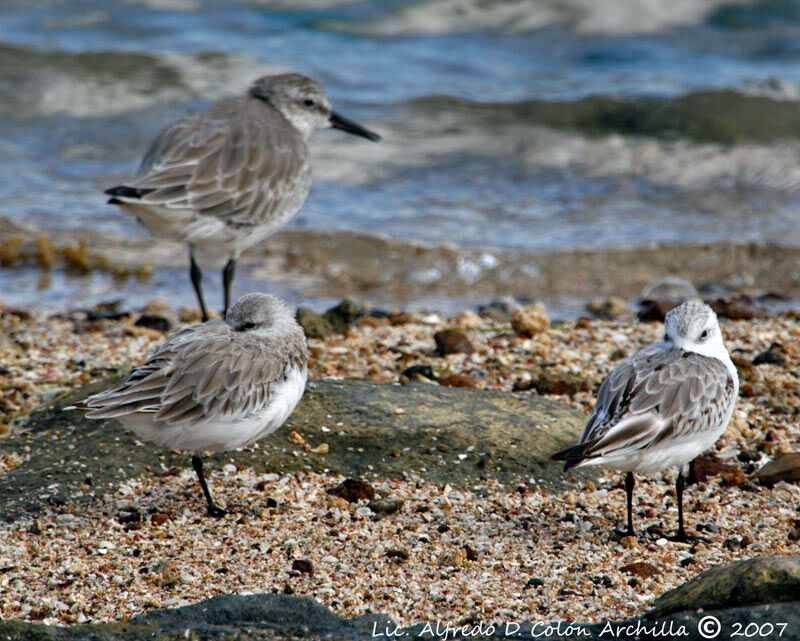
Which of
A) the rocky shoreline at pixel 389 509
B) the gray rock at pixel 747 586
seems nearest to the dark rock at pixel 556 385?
the rocky shoreline at pixel 389 509

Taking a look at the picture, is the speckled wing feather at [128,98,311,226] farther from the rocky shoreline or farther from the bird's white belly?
the bird's white belly

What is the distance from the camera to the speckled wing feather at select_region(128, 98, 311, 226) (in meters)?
6.79

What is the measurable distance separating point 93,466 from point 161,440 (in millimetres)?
539

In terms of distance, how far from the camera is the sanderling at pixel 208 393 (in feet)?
14.3

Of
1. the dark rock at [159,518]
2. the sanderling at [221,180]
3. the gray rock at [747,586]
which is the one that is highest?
the sanderling at [221,180]

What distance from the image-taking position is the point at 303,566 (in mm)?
4012

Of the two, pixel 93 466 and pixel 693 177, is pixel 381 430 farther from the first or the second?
pixel 693 177

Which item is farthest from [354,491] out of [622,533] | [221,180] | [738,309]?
[738,309]

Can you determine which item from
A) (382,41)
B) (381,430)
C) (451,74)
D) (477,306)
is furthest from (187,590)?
(382,41)

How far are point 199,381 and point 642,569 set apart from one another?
2.04m

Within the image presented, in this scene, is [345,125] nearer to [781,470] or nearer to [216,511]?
[216,511]

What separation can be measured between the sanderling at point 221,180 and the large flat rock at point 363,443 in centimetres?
177

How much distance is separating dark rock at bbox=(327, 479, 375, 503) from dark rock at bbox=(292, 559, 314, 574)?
2.05 ft

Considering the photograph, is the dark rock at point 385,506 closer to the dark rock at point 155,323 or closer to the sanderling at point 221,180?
the sanderling at point 221,180
